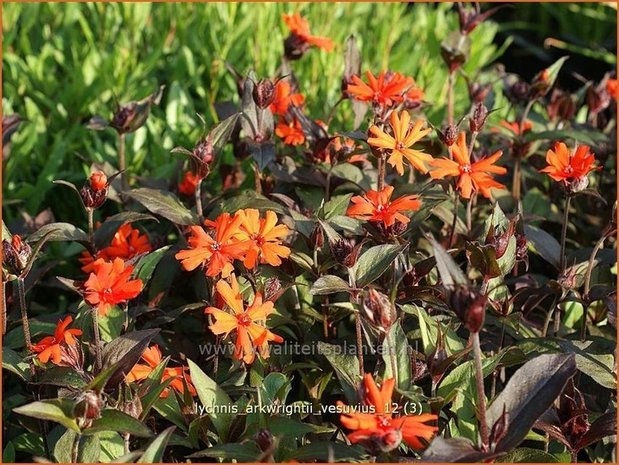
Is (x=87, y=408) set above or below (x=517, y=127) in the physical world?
below

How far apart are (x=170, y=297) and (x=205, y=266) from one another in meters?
0.39

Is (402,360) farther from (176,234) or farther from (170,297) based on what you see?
(176,234)

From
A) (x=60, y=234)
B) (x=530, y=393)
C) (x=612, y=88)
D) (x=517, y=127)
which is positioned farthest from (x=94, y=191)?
(x=612, y=88)

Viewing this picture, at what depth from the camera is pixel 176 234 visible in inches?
85.8

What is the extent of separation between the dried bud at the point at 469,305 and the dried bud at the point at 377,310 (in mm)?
155

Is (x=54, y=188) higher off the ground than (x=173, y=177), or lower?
lower

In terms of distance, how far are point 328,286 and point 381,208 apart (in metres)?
0.20

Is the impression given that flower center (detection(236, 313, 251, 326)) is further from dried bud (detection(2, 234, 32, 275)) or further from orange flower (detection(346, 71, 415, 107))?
orange flower (detection(346, 71, 415, 107))

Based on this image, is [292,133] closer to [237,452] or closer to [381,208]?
[381,208]

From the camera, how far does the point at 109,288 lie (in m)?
1.42

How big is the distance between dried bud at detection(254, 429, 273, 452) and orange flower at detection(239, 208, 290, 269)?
0.30 metres

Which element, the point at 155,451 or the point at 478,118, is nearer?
the point at 155,451

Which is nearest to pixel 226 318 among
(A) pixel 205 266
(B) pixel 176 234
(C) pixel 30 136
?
(A) pixel 205 266

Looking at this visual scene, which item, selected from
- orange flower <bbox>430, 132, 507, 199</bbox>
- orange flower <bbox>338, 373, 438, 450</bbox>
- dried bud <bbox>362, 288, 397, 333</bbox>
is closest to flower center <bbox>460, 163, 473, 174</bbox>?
orange flower <bbox>430, 132, 507, 199</bbox>
